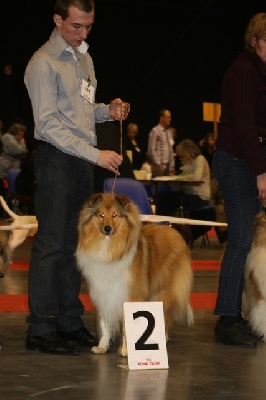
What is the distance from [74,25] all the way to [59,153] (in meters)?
0.64

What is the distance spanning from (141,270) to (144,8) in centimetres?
1439

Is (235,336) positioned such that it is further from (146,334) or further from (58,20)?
(58,20)

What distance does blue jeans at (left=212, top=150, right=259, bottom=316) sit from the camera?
14.5 ft

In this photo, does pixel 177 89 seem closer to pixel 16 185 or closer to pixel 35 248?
pixel 16 185

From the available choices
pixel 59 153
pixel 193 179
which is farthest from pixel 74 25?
pixel 193 179

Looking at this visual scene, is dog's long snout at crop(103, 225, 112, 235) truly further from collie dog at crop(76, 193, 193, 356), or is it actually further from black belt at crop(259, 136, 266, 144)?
black belt at crop(259, 136, 266, 144)

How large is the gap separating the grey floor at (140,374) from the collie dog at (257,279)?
148mm

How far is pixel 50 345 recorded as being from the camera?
419 cm

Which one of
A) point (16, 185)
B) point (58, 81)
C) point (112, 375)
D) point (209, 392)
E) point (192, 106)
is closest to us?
point (209, 392)

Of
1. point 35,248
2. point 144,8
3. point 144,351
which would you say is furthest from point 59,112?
point 144,8

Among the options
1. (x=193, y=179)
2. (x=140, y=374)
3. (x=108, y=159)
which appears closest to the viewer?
(x=140, y=374)

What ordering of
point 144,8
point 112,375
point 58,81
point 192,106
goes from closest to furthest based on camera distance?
point 112,375 → point 58,81 → point 144,8 → point 192,106

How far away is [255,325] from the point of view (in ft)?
14.9

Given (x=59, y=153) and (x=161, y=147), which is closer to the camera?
(x=59, y=153)
